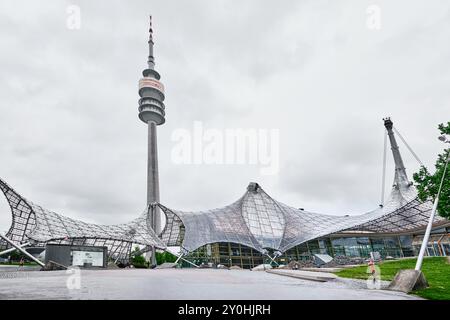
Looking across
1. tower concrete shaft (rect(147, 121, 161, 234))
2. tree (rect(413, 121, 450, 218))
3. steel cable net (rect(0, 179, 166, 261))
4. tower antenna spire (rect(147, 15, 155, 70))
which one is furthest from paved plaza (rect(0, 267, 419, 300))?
tower antenna spire (rect(147, 15, 155, 70))

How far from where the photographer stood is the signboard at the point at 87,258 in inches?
1273

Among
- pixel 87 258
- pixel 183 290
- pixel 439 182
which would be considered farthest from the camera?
pixel 87 258

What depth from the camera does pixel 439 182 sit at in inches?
896

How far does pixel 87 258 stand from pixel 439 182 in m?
38.2

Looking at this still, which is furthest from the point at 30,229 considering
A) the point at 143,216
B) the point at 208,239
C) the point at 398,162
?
the point at 398,162

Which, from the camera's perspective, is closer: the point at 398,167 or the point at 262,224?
the point at 398,167

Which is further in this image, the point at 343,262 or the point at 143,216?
the point at 143,216

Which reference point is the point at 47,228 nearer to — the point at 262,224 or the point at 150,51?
the point at 262,224

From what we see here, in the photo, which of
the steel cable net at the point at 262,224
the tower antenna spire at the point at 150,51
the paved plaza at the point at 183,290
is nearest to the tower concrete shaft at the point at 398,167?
the steel cable net at the point at 262,224

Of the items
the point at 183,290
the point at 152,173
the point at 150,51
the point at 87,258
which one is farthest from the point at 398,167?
the point at 150,51

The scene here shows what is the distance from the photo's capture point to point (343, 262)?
35.5 meters

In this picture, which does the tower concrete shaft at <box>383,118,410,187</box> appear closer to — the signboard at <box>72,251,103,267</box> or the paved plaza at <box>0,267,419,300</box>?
the paved plaza at <box>0,267,419,300</box>
